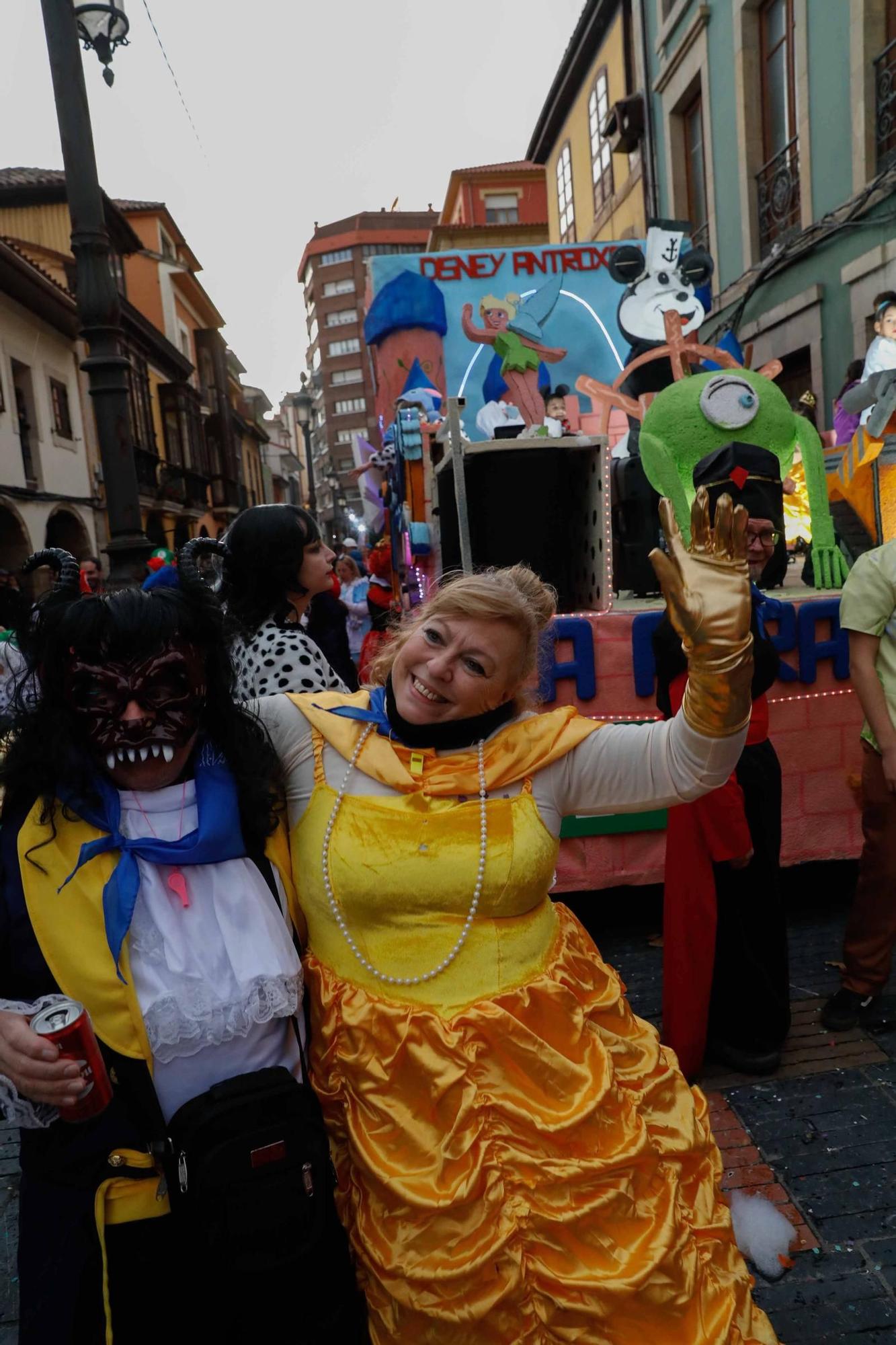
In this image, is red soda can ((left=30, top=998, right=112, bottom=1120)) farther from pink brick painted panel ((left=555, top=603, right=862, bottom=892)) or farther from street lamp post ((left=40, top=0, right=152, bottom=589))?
street lamp post ((left=40, top=0, right=152, bottom=589))

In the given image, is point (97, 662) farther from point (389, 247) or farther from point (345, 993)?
point (389, 247)

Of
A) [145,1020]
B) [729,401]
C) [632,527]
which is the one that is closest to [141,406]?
[632,527]

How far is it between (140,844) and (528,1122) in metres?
0.76

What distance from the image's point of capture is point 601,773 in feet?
5.40

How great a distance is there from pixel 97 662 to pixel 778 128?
12.2m

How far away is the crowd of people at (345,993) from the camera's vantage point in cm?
134

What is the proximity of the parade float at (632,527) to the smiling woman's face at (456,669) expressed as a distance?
62cm

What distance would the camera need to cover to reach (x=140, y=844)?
1.39 meters

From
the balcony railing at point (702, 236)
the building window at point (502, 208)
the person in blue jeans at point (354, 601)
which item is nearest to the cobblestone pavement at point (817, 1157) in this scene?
the person in blue jeans at point (354, 601)

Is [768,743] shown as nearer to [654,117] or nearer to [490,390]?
[490,390]

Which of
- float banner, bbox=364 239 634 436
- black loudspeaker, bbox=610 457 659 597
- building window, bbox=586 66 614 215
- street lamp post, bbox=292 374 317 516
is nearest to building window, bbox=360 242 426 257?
street lamp post, bbox=292 374 317 516

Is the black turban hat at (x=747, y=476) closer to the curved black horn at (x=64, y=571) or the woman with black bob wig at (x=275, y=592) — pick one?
the woman with black bob wig at (x=275, y=592)

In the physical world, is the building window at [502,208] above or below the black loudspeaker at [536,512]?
above

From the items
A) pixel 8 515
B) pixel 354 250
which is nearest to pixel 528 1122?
pixel 8 515
